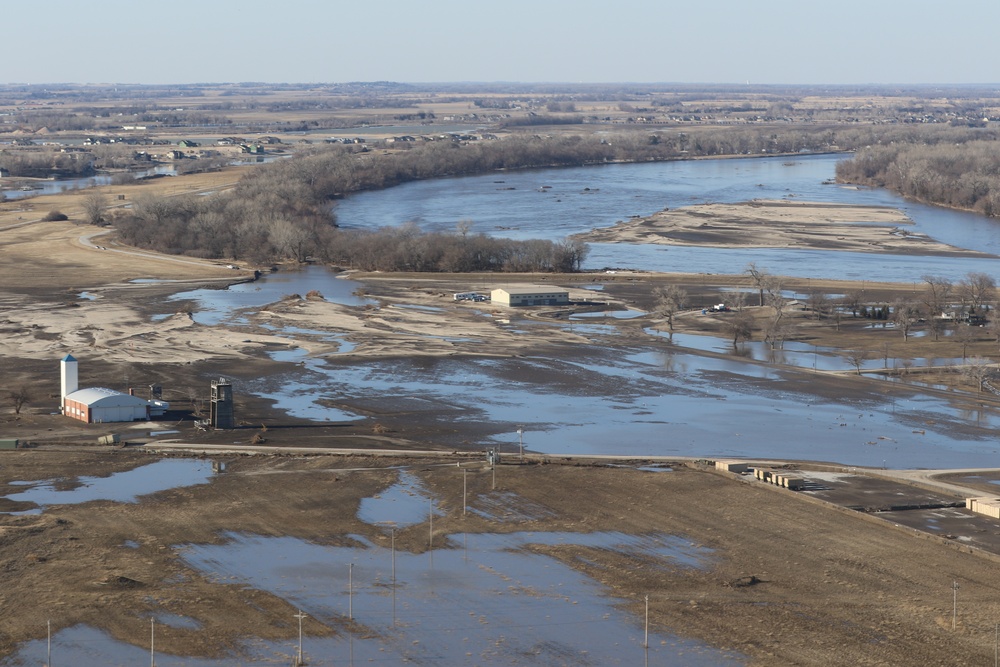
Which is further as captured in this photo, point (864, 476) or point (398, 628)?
point (864, 476)

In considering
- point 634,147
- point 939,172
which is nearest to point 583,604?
point 939,172

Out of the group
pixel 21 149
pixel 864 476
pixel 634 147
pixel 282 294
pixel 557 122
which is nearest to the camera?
pixel 864 476

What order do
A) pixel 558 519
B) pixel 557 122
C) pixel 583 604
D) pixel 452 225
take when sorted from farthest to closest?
1. pixel 557 122
2. pixel 452 225
3. pixel 558 519
4. pixel 583 604

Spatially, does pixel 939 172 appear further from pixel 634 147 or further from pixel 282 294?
pixel 282 294

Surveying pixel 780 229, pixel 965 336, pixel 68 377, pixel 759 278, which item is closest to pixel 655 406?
pixel 965 336

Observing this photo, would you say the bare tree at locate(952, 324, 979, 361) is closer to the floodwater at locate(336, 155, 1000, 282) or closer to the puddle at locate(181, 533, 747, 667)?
the floodwater at locate(336, 155, 1000, 282)

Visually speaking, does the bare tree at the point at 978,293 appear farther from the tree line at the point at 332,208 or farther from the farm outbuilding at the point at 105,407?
the farm outbuilding at the point at 105,407
